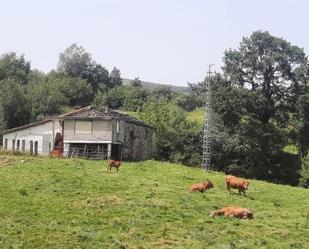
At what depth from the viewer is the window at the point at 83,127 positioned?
178ft

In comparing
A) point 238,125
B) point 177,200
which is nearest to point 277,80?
point 238,125

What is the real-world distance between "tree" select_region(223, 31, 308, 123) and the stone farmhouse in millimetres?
15369

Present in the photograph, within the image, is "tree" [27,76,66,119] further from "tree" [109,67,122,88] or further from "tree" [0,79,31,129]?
"tree" [109,67,122,88]

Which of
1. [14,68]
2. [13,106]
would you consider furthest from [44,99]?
[14,68]

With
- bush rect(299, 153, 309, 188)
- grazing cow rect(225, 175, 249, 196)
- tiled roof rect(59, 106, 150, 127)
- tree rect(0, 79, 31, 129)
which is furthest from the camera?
tree rect(0, 79, 31, 129)

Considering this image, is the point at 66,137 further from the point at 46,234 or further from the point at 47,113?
the point at 47,113

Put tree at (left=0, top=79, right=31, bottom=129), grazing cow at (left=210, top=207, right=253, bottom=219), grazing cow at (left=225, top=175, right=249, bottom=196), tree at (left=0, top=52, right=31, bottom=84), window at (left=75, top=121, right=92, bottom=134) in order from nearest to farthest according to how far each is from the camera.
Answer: grazing cow at (left=210, top=207, right=253, bottom=219), grazing cow at (left=225, top=175, right=249, bottom=196), window at (left=75, top=121, right=92, bottom=134), tree at (left=0, top=79, right=31, bottom=129), tree at (left=0, top=52, right=31, bottom=84)

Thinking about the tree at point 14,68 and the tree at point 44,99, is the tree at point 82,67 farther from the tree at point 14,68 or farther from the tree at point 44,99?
the tree at point 44,99

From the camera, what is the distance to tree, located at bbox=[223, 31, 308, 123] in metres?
67.1

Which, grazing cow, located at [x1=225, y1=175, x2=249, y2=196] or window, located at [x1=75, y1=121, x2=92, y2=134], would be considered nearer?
grazing cow, located at [x1=225, y1=175, x2=249, y2=196]

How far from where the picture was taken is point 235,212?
28.1 meters

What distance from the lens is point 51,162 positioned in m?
42.5

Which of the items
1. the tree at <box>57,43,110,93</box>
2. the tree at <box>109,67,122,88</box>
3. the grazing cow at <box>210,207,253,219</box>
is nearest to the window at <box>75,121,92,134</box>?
the grazing cow at <box>210,207,253,219</box>

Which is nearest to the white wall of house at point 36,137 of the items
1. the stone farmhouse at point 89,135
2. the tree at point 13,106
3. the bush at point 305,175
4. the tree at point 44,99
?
the stone farmhouse at point 89,135
